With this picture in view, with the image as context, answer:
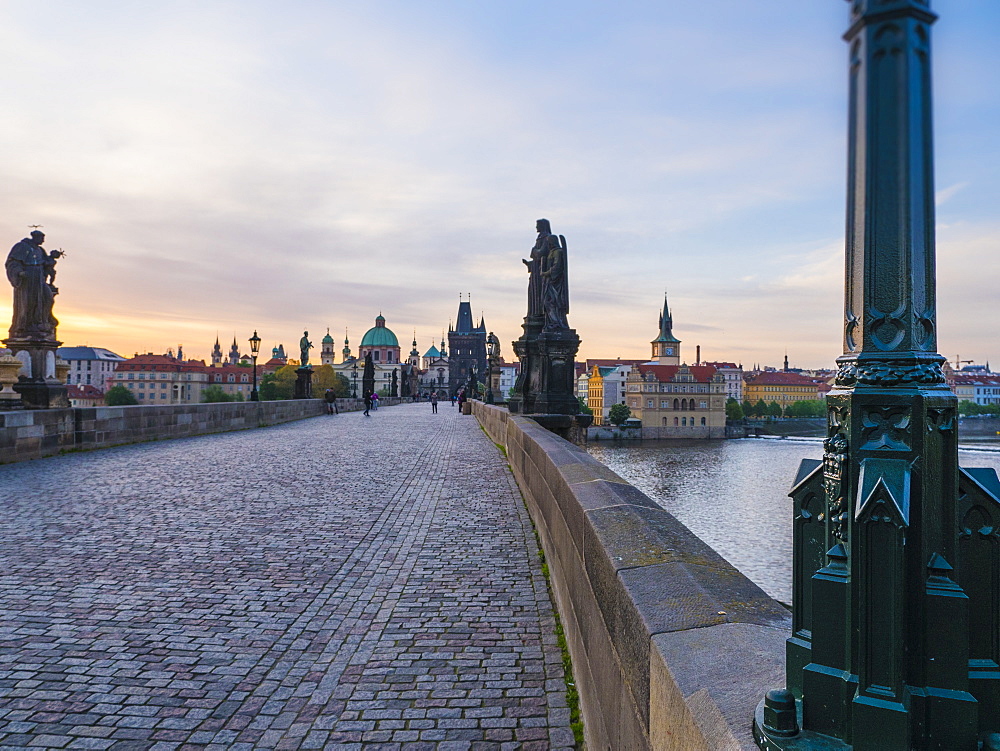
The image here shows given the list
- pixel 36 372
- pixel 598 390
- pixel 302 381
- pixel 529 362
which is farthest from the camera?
pixel 598 390

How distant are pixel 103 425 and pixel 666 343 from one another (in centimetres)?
13607

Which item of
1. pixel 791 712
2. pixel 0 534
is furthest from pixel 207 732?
pixel 0 534

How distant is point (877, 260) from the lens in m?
1.22

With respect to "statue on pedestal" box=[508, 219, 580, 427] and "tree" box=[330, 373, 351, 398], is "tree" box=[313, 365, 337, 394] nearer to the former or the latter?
"tree" box=[330, 373, 351, 398]

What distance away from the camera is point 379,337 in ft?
515

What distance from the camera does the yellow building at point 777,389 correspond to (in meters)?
126

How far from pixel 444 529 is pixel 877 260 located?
6148mm

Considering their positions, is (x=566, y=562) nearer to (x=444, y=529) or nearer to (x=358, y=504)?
(x=444, y=529)

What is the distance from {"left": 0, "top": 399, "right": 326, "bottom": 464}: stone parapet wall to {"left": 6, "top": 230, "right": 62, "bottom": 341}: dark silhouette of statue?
92.0 inches

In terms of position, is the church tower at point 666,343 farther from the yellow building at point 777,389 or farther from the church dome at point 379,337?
the church dome at point 379,337

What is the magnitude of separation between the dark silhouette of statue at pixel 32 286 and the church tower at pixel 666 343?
13002 centimetres

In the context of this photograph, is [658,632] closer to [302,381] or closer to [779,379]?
[302,381]

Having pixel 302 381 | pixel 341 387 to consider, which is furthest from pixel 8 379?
pixel 341 387

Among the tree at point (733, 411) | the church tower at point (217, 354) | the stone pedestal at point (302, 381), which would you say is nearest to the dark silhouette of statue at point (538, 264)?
the stone pedestal at point (302, 381)
